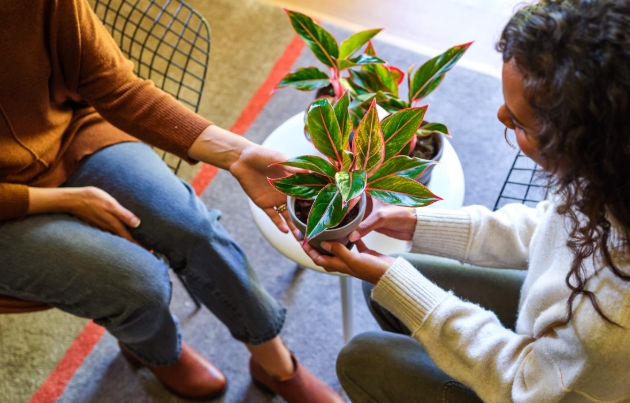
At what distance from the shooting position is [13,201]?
39.6 inches

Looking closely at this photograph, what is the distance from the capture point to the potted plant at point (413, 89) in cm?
97

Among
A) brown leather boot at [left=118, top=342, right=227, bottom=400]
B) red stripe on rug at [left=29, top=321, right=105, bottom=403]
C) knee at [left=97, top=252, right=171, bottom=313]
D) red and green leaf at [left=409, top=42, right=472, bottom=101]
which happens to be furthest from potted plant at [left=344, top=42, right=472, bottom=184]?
red stripe on rug at [left=29, top=321, right=105, bottom=403]

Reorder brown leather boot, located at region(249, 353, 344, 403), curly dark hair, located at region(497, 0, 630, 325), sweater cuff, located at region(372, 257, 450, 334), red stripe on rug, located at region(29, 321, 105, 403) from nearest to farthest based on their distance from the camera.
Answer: curly dark hair, located at region(497, 0, 630, 325), sweater cuff, located at region(372, 257, 450, 334), brown leather boot, located at region(249, 353, 344, 403), red stripe on rug, located at region(29, 321, 105, 403)

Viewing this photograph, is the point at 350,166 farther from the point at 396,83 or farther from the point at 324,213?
the point at 396,83

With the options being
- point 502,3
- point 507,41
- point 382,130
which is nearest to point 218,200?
point 382,130

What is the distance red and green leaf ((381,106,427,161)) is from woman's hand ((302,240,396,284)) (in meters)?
0.18

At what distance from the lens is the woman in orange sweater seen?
998 millimetres

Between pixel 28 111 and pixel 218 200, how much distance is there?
0.74m

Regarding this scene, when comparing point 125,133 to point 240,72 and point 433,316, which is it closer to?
point 433,316

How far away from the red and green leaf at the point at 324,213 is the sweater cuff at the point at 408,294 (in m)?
0.18

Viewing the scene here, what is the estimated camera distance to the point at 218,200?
1709 mm

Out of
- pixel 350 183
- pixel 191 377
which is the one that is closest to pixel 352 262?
pixel 350 183

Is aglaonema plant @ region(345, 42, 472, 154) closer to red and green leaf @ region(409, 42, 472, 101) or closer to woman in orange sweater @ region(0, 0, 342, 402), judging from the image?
red and green leaf @ region(409, 42, 472, 101)

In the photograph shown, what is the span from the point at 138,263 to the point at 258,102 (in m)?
0.99
